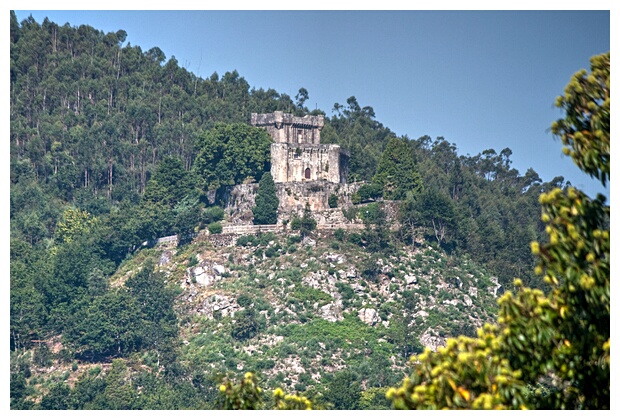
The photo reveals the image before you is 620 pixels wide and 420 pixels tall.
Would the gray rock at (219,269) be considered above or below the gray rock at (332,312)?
above

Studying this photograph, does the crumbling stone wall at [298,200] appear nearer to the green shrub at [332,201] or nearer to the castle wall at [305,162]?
the green shrub at [332,201]

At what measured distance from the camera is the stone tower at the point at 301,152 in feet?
291

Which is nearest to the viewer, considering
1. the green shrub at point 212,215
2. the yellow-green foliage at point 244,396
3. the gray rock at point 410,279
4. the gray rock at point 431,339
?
the yellow-green foliage at point 244,396

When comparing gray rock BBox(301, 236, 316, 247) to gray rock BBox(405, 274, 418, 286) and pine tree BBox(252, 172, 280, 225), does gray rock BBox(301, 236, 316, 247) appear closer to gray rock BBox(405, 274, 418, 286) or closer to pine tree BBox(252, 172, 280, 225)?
pine tree BBox(252, 172, 280, 225)

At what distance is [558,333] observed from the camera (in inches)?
1073

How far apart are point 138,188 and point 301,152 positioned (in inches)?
550

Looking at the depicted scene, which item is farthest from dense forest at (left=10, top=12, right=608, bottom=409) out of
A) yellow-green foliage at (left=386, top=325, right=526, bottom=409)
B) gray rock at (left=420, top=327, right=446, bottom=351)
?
yellow-green foliage at (left=386, top=325, right=526, bottom=409)

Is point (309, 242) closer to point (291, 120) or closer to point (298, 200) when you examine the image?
point (298, 200)

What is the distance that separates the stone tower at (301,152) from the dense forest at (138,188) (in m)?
1.14

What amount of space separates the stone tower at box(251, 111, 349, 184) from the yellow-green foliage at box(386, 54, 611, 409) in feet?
196

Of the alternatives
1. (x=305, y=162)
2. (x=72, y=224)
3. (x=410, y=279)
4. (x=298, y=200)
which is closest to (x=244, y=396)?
(x=410, y=279)

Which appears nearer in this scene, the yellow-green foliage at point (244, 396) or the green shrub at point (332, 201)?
the yellow-green foliage at point (244, 396)

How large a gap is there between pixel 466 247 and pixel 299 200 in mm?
9313

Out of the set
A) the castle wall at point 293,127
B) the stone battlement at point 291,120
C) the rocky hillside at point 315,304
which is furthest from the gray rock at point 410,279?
the stone battlement at point 291,120
